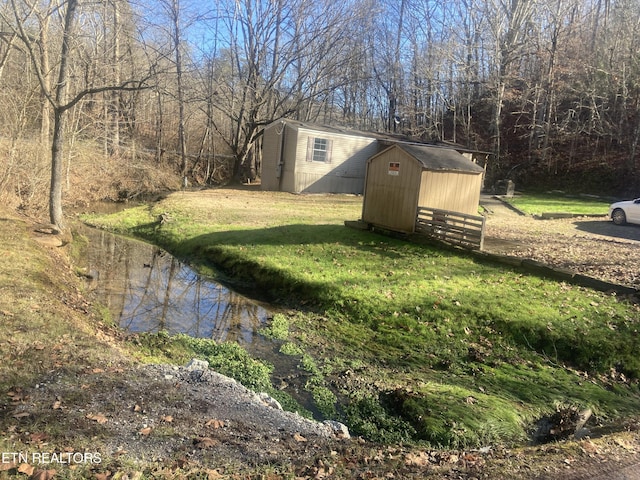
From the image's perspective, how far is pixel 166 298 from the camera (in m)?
11.5

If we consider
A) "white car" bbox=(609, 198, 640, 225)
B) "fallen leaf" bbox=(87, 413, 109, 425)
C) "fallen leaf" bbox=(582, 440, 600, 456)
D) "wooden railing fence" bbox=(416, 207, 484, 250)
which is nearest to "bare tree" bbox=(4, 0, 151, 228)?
"wooden railing fence" bbox=(416, 207, 484, 250)

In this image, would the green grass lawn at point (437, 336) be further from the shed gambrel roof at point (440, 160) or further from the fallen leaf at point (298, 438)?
the shed gambrel roof at point (440, 160)

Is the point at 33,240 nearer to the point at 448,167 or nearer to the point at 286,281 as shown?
the point at 286,281

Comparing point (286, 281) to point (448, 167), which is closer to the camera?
point (286, 281)

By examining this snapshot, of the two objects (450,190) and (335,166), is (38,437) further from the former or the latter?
(335,166)

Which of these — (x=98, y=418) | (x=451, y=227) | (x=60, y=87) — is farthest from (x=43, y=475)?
(x=451, y=227)

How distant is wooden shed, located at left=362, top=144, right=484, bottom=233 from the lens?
47.3ft

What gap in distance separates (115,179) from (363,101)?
28954mm

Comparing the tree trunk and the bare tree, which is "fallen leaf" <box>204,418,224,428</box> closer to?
the bare tree

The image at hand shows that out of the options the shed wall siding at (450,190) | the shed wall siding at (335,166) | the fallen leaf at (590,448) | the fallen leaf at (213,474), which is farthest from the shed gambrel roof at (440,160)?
the shed wall siding at (335,166)

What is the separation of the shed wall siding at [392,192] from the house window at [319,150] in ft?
39.4

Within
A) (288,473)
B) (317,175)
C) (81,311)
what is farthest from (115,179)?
(288,473)

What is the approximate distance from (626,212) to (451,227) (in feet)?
34.9

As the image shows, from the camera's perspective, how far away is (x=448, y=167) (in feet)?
47.9
